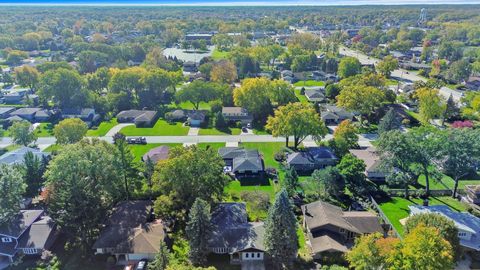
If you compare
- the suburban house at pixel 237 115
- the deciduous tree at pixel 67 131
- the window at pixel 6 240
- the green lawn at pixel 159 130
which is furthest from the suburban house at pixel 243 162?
the window at pixel 6 240

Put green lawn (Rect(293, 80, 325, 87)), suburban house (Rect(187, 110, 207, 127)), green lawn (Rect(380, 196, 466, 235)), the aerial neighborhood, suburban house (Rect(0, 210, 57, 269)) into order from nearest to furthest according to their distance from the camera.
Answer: the aerial neighborhood, suburban house (Rect(0, 210, 57, 269)), green lawn (Rect(380, 196, 466, 235)), suburban house (Rect(187, 110, 207, 127)), green lawn (Rect(293, 80, 325, 87))

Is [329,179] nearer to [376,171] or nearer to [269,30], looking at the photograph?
[376,171]

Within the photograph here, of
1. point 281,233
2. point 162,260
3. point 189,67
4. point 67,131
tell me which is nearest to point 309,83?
point 189,67

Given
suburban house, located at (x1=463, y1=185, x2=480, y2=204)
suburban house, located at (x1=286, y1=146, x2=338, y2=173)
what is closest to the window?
suburban house, located at (x1=286, y1=146, x2=338, y2=173)

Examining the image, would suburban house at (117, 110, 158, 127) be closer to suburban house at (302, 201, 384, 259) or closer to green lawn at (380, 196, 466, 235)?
suburban house at (302, 201, 384, 259)

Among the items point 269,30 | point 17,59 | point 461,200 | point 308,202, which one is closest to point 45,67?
point 17,59

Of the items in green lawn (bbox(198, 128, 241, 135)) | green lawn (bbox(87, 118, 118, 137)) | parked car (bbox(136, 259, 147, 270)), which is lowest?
green lawn (bbox(87, 118, 118, 137))
